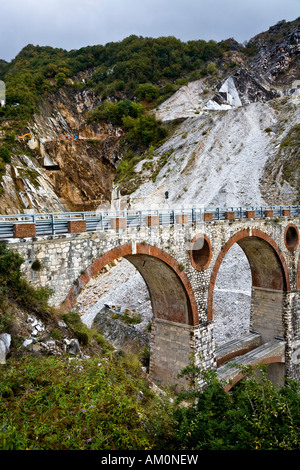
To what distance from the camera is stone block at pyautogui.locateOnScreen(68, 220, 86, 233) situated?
31.6 feet

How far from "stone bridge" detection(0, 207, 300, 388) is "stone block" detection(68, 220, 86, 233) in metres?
0.03

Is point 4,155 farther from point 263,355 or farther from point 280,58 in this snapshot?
point 280,58

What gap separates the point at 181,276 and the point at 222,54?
79.3m

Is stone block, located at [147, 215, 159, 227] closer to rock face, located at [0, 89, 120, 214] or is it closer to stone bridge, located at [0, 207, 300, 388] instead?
stone bridge, located at [0, 207, 300, 388]

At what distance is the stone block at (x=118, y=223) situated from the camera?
434 inches

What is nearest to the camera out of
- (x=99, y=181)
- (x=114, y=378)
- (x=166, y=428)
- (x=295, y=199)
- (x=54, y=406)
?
(x=54, y=406)

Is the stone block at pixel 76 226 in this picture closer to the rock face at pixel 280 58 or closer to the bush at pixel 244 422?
the bush at pixel 244 422

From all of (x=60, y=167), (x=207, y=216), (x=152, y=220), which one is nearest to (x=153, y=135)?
(x=60, y=167)

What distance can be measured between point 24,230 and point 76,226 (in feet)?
5.46

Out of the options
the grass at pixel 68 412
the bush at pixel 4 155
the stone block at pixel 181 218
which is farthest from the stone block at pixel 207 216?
the bush at pixel 4 155

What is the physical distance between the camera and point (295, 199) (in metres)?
31.7

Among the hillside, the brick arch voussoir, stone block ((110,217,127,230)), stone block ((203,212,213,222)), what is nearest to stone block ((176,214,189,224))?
stone block ((203,212,213,222))

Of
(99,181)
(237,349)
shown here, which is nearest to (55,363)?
(237,349)

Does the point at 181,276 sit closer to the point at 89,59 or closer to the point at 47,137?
the point at 47,137
